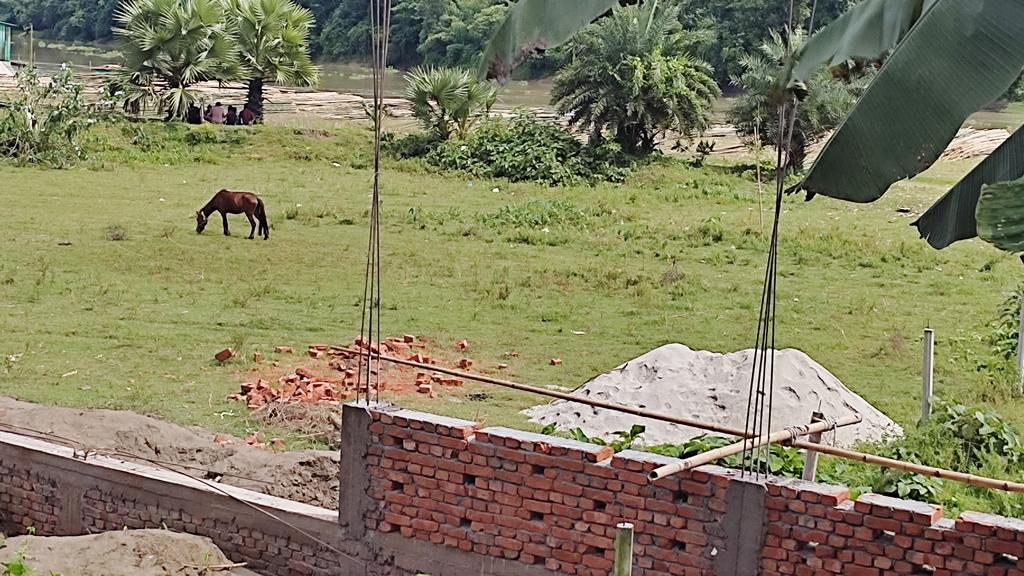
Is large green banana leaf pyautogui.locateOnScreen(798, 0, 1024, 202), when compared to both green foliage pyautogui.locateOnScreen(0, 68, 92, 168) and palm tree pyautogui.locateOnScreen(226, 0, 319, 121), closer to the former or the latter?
green foliage pyautogui.locateOnScreen(0, 68, 92, 168)

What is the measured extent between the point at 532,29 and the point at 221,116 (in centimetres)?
2228

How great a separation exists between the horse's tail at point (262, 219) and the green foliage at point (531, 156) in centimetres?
573

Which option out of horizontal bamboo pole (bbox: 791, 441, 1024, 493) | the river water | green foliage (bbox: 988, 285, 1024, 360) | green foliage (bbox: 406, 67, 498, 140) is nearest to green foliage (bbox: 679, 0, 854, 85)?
the river water

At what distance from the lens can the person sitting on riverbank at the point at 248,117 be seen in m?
25.2

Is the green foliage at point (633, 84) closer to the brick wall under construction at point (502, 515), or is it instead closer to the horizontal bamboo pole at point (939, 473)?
the brick wall under construction at point (502, 515)

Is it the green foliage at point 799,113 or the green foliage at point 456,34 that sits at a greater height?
the green foliage at point 456,34

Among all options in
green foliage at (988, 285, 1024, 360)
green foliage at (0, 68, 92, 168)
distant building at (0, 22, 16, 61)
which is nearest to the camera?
green foliage at (988, 285, 1024, 360)

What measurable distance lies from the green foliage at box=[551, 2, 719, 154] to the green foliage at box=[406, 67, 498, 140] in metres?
1.80

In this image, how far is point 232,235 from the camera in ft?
51.1

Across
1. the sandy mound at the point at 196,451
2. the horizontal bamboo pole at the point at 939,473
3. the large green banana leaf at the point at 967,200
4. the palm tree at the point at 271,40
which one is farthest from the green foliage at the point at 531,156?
the large green banana leaf at the point at 967,200

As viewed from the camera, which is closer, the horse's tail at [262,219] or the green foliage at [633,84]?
the horse's tail at [262,219]

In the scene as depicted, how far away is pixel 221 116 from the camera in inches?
1003

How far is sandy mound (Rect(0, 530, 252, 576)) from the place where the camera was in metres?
5.85

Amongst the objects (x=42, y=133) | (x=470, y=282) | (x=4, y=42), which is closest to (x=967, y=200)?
(x=470, y=282)
